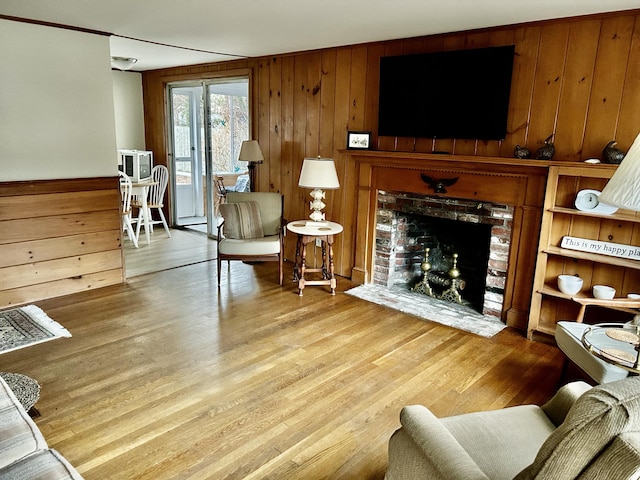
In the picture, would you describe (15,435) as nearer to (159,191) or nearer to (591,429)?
(591,429)

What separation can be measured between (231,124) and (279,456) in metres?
5.47

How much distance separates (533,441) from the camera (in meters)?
1.72

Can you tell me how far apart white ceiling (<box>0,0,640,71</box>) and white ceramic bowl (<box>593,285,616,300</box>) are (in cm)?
181

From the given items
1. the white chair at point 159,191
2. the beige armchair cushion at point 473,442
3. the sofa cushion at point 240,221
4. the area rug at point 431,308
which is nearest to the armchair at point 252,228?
the sofa cushion at point 240,221

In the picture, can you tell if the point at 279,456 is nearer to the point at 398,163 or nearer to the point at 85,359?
the point at 85,359

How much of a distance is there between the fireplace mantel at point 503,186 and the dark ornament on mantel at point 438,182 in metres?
0.02

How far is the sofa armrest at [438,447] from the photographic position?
53.6 inches

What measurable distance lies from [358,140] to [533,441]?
329 cm

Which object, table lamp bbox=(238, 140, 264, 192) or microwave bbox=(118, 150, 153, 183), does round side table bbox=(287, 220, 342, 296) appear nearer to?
table lamp bbox=(238, 140, 264, 192)

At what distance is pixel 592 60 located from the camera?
3182 mm

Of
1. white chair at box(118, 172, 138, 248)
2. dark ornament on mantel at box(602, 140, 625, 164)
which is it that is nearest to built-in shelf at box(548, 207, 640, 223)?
dark ornament on mantel at box(602, 140, 625, 164)

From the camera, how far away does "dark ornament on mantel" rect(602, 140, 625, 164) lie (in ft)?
9.78

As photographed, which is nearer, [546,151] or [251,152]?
[546,151]

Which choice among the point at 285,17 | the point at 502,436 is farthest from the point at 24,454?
the point at 285,17
